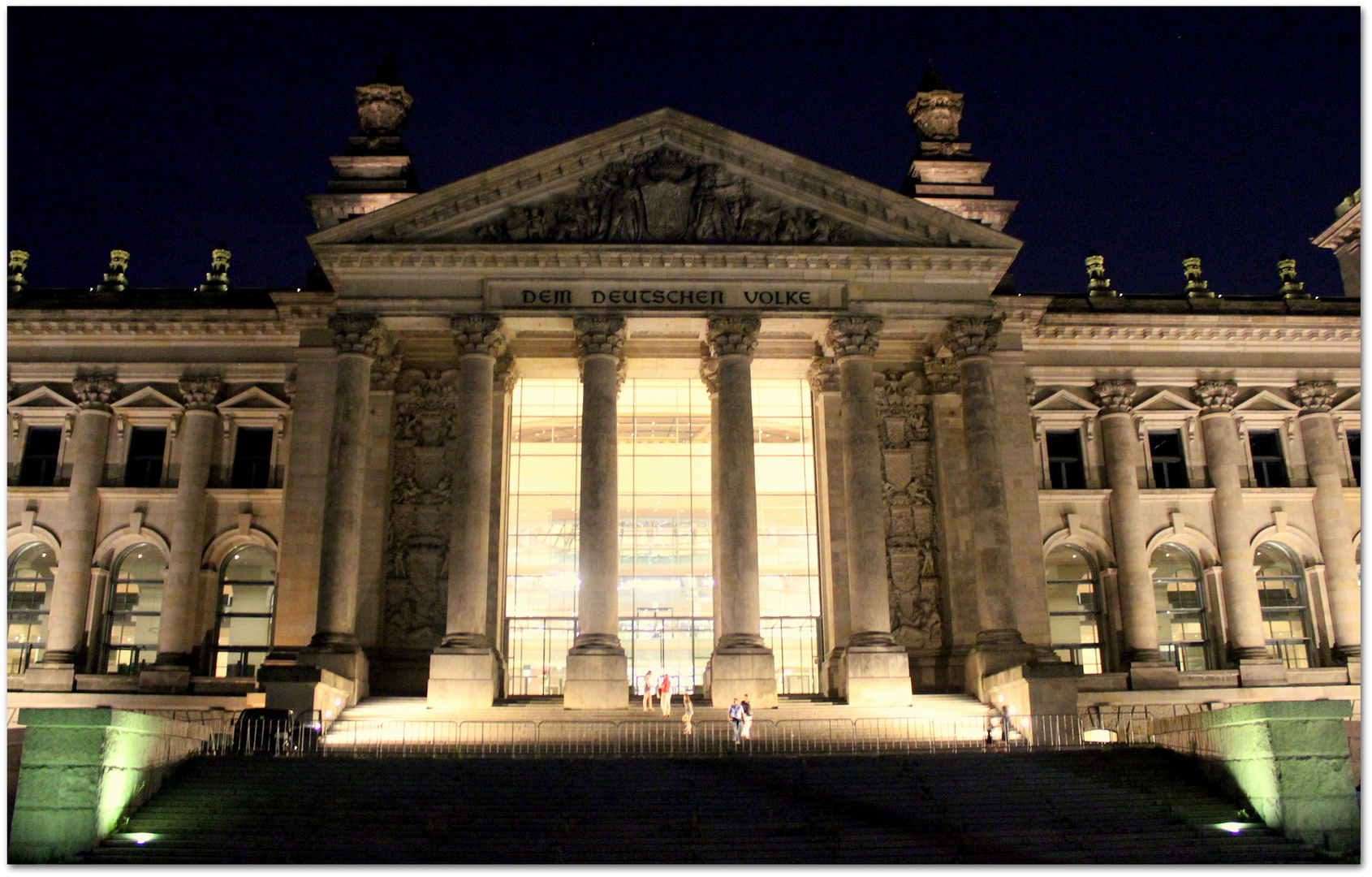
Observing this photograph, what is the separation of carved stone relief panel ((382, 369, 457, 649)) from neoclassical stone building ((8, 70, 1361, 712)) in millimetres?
129

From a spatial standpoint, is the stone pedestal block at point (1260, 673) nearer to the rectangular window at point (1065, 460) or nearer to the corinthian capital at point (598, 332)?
the rectangular window at point (1065, 460)

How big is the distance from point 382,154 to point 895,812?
99.9 ft

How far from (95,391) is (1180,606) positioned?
130ft

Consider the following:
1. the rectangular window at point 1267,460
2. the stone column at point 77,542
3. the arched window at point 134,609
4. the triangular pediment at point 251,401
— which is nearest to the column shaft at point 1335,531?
the rectangular window at point 1267,460

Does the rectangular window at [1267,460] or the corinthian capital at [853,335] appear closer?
the corinthian capital at [853,335]

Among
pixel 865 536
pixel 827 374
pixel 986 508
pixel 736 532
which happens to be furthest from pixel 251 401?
pixel 986 508

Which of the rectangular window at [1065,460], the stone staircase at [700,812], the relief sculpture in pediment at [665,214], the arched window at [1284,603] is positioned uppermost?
the relief sculpture in pediment at [665,214]

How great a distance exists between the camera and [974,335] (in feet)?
124

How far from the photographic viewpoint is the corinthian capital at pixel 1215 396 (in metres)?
44.5

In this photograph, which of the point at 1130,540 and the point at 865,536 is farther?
the point at 1130,540

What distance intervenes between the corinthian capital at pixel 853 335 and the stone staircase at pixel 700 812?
14.6 meters

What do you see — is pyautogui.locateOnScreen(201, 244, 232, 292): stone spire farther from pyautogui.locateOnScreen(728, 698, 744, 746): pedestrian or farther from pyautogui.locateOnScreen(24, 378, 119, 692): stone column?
pyautogui.locateOnScreen(728, 698, 744, 746): pedestrian

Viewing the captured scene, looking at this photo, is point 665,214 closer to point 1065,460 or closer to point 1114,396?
point 1065,460

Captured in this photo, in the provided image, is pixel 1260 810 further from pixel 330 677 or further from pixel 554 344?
pixel 554 344
